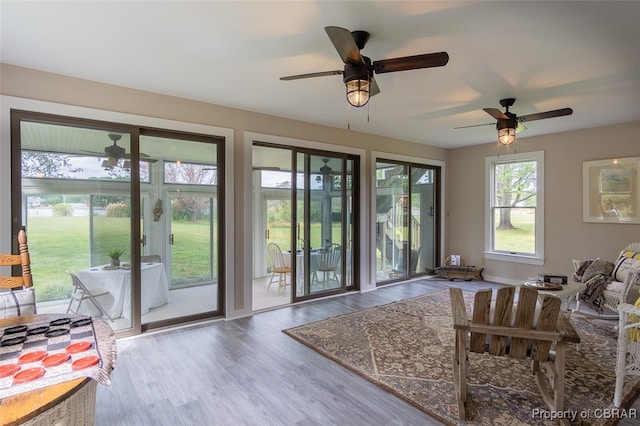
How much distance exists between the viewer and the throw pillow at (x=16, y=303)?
6.50 feet

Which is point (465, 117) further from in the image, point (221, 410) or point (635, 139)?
point (221, 410)

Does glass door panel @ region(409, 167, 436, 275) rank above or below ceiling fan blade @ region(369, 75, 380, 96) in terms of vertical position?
below

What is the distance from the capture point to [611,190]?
5000 mm

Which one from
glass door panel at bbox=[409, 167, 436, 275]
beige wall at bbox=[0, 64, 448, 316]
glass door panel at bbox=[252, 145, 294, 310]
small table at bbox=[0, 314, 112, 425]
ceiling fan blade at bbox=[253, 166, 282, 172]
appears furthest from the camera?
glass door panel at bbox=[409, 167, 436, 275]

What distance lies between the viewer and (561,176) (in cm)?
554

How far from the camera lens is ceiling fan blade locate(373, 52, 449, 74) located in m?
2.17

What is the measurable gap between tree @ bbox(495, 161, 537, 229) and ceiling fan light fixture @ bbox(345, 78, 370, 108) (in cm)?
491

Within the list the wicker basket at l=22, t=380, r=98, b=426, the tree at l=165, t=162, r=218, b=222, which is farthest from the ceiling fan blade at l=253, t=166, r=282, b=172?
the wicker basket at l=22, t=380, r=98, b=426

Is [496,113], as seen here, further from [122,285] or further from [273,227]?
[122,285]

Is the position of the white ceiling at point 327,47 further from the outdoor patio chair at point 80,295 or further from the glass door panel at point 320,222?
the outdoor patio chair at point 80,295

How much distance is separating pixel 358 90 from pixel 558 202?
16.2 ft

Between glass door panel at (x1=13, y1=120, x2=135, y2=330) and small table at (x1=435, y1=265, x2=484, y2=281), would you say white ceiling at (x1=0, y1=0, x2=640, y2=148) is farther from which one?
small table at (x1=435, y1=265, x2=484, y2=281)

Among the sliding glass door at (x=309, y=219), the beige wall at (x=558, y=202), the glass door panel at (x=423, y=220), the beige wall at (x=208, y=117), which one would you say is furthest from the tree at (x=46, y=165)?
the beige wall at (x=558, y=202)

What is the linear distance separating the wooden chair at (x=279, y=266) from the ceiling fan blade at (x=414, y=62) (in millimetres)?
4047
